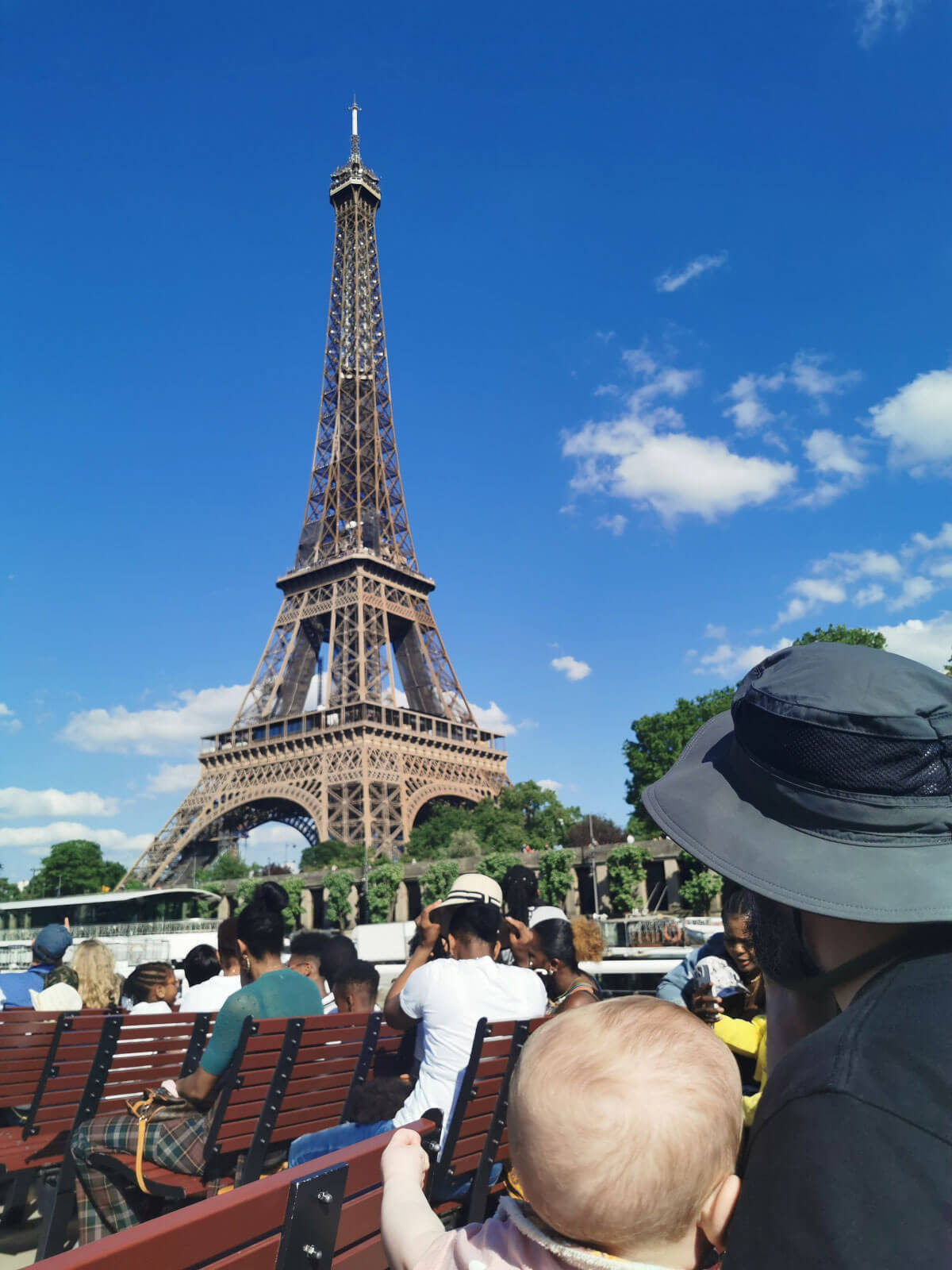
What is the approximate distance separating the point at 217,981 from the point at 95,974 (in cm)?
141

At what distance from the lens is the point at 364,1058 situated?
12.8 ft

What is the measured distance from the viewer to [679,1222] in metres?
1.31

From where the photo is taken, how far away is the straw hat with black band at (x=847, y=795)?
1.11m

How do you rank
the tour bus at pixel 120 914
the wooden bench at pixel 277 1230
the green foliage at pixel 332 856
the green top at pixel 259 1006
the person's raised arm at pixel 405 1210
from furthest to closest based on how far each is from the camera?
the green foliage at pixel 332 856 < the tour bus at pixel 120 914 < the green top at pixel 259 1006 < the person's raised arm at pixel 405 1210 < the wooden bench at pixel 277 1230

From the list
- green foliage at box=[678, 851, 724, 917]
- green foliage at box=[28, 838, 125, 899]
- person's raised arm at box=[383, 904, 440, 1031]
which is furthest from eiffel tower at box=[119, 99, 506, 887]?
person's raised arm at box=[383, 904, 440, 1031]

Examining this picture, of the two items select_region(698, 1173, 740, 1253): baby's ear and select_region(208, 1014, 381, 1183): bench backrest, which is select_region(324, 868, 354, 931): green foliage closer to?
select_region(208, 1014, 381, 1183): bench backrest

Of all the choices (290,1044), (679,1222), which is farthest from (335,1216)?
(290,1044)

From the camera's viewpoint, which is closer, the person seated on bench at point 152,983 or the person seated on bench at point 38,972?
the person seated on bench at point 152,983

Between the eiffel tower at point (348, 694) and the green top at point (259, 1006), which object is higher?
the eiffel tower at point (348, 694)

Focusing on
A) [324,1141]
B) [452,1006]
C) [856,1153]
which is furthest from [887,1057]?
[324,1141]

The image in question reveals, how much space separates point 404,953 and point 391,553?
102 ft

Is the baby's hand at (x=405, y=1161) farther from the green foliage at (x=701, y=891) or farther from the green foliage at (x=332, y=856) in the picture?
the green foliage at (x=332, y=856)

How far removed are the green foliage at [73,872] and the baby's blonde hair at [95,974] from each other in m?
79.3

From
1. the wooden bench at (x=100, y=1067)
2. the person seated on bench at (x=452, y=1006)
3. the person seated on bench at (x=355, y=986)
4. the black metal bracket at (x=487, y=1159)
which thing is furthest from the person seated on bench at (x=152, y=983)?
the black metal bracket at (x=487, y=1159)
